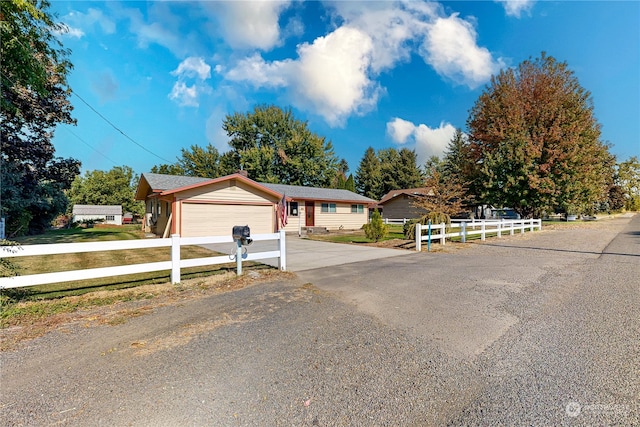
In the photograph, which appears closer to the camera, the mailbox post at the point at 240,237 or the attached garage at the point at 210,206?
the mailbox post at the point at 240,237

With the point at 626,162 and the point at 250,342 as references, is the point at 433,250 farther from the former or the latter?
the point at 626,162

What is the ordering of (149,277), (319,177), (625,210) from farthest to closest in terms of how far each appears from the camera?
(625,210), (319,177), (149,277)

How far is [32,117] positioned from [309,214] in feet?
53.3

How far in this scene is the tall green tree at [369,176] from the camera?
52125mm

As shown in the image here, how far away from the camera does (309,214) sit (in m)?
22.7

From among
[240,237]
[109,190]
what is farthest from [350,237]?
[109,190]

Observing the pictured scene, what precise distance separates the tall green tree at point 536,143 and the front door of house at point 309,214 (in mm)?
12431

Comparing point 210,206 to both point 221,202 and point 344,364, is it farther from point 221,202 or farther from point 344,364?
point 344,364

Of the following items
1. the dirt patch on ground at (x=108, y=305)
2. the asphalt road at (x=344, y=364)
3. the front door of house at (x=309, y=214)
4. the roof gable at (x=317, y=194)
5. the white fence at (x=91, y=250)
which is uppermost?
the roof gable at (x=317, y=194)

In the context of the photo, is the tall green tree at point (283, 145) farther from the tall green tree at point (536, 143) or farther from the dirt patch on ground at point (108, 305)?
the dirt patch on ground at point (108, 305)

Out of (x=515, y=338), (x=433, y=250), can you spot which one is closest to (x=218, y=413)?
(x=515, y=338)

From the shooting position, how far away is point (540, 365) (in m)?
2.88

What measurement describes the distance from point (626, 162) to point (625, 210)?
48.5 ft

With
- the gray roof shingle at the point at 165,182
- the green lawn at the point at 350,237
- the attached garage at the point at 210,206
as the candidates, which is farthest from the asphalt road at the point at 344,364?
the gray roof shingle at the point at 165,182
